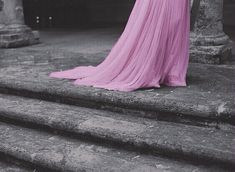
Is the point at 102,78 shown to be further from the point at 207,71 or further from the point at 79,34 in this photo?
the point at 79,34

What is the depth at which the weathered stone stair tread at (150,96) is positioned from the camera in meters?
3.18

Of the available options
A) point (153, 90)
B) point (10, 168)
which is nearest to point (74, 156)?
point (10, 168)

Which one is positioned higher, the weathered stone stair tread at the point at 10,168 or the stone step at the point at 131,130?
the stone step at the point at 131,130

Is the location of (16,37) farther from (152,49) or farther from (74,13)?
(74,13)

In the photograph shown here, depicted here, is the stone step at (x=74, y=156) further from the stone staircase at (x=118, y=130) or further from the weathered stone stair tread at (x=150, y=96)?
the weathered stone stair tread at (x=150, y=96)

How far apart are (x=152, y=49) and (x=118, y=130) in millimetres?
1004

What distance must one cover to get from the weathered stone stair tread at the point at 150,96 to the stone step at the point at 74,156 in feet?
A: 1.46

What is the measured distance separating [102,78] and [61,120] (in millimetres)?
765

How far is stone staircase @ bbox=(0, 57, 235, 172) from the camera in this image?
2.88 metres

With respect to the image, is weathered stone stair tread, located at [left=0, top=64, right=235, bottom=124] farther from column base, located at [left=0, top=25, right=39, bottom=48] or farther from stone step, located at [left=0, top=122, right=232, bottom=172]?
column base, located at [left=0, top=25, right=39, bottom=48]

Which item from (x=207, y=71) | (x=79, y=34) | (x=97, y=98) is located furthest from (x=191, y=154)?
(x=79, y=34)

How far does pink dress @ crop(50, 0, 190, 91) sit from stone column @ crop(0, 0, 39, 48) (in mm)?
3422

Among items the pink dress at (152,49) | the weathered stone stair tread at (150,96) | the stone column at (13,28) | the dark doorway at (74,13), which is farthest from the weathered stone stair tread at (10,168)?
the dark doorway at (74,13)

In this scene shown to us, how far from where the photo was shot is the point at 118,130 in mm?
3170
